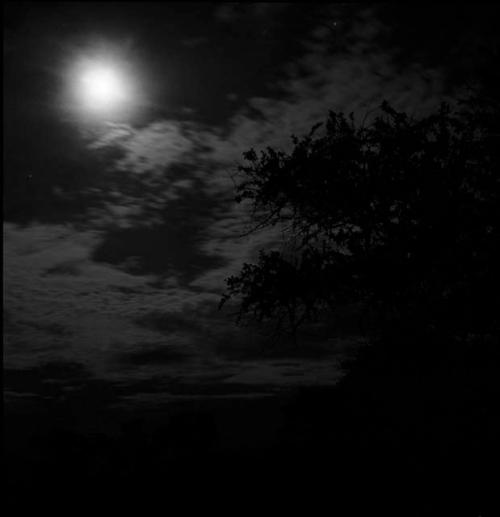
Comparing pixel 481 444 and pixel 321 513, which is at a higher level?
pixel 481 444

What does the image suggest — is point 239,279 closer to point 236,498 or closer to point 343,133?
point 343,133

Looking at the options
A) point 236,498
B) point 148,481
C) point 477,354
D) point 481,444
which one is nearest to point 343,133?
point 477,354

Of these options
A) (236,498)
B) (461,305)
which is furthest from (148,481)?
(461,305)

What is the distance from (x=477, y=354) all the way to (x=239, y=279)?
215 inches

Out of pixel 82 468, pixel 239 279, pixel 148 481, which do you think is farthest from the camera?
pixel 82 468

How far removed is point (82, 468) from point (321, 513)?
35.7 meters

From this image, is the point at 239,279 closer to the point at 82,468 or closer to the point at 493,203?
the point at 493,203

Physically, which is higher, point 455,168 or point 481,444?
point 455,168

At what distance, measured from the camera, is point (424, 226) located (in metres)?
10.2

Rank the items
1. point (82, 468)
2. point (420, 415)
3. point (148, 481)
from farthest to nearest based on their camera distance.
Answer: point (82, 468) < point (148, 481) < point (420, 415)

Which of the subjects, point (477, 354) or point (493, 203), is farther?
point (477, 354)

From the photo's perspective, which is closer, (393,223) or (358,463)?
(393,223)

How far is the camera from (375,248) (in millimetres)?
10500

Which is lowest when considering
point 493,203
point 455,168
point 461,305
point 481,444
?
point 481,444
